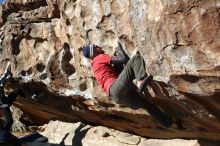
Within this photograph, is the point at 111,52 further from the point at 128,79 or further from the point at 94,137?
the point at 94,137

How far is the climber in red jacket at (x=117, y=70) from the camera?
7477 mm

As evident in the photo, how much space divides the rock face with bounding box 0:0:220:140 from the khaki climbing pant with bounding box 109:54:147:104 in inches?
6.7

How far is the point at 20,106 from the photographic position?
15.6 metres

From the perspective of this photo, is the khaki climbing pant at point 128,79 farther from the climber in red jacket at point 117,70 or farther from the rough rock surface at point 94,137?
the rough rock surface at point 94,137

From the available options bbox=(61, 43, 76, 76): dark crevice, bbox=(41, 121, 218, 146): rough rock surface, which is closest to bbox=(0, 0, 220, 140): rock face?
bbox=(61, 43, 76, 76): dark crevice

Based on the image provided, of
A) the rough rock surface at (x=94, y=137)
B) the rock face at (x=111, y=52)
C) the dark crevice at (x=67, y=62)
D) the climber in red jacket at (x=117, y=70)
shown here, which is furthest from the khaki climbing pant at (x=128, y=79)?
the dark crevice at (x=67, y=62)

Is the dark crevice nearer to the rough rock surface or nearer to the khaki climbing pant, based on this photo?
the rough rock surface

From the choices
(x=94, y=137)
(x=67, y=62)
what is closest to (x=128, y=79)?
(x=67, y=62)

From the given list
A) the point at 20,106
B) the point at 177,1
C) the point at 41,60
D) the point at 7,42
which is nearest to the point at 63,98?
the point at 41,60

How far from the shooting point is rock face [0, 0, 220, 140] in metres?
6.55

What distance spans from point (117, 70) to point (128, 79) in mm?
822

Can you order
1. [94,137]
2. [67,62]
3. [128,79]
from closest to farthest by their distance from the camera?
[128,79] < [67,62] < [94,137]

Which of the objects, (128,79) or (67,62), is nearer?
(128,79)

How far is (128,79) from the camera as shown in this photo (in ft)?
25.1
